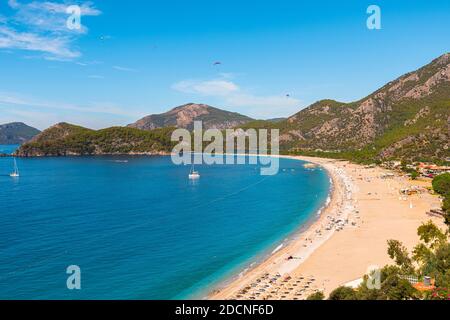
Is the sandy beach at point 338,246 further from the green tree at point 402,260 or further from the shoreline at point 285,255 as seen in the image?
the green tree at point 402,260

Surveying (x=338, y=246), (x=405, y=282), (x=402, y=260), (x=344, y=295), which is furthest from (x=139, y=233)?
(x=405, y=282)

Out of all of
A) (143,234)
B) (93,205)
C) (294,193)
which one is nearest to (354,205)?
(294,193)

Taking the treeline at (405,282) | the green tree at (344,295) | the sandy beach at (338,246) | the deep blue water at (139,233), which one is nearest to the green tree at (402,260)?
the treeline at (405,282)

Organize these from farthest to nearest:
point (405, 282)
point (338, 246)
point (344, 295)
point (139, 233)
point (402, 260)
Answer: point (139, 233) < point (338, 246) < point (402, 260) < point (405, 282) < point (344, 295)

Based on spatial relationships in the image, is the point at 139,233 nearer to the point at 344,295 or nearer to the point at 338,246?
the point at 338,246

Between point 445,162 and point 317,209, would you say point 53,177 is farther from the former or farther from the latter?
point 445,162
